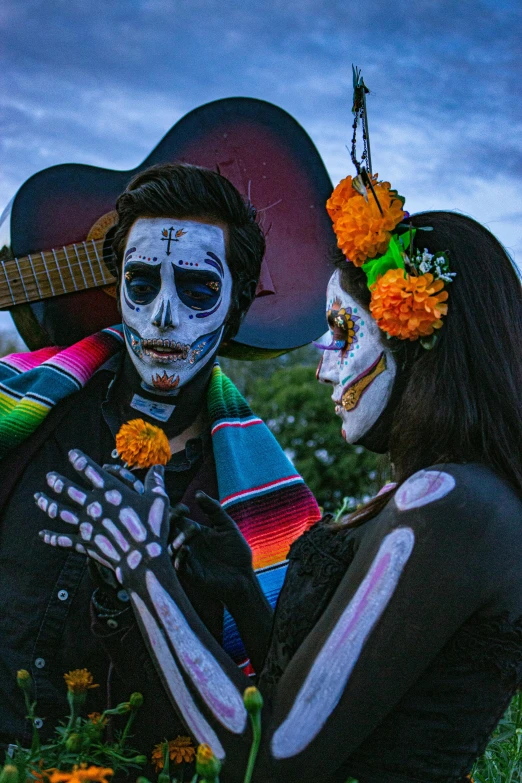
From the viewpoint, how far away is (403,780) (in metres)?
1.76

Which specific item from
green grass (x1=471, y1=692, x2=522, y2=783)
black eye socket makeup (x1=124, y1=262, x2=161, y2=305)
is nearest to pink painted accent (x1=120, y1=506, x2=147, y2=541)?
black eye socket makeup (x1=124, y1=262, x2=161, y2=305)

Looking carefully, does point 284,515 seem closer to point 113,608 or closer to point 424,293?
point 113,608

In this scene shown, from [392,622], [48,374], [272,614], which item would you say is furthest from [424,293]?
[48,374]

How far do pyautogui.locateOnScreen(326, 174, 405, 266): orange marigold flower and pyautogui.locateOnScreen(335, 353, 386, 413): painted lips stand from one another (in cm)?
24

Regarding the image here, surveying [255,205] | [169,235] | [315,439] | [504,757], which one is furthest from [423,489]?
[315,439]

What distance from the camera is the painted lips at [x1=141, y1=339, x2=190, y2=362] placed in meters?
2.60

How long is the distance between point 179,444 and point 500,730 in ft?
4.92

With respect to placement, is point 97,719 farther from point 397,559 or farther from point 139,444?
point 397,559

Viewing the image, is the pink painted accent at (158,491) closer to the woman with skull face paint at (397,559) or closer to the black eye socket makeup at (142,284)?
the woman with skull face paint at (397,559)

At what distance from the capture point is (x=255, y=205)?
327cm

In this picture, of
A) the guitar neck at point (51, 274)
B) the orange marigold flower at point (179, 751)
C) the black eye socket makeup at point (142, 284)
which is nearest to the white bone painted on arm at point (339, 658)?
the orange marigold flower at point (179, 751)

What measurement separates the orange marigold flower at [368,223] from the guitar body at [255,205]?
3.59 ft

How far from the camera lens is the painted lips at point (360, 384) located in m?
2.01

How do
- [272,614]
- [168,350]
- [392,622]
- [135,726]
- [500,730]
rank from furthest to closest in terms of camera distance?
1. [500,730]
2. [168,350]
3. [135,726]
4. [272,614]
5. [392,622]
